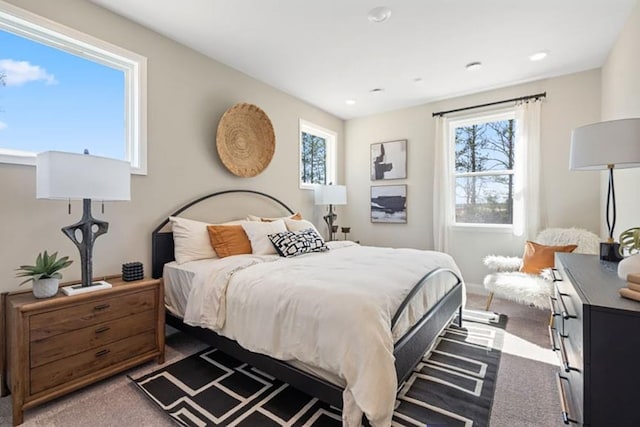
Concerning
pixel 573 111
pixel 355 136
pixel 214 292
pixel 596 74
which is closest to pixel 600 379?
pixel 214 292

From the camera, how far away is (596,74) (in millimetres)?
3354

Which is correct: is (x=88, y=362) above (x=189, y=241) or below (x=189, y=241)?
below

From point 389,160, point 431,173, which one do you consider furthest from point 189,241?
point 431,173

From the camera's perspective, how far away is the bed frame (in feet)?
5.24

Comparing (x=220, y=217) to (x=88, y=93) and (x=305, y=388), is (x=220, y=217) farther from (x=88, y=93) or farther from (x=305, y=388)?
(x=305, y=388)

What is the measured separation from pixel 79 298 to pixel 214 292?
0.79 m

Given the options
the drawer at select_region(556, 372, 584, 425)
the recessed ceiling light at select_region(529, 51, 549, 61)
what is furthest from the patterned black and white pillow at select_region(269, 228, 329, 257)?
the recessed ceiling light at select_region(529, 51, 549, 61)

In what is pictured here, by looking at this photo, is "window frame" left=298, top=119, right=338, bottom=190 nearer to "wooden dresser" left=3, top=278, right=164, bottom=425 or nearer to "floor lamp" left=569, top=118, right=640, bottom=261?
"wooden dresser" left=3, top=278, right=164, bottom=425

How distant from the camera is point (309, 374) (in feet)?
5.29

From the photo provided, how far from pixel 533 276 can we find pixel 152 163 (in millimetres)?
3947

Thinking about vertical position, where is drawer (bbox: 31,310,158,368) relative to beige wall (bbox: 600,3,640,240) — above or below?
below

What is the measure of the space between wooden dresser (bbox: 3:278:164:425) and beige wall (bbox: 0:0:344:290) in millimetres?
351

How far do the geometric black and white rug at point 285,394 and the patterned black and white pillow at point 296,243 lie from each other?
1.02 metres

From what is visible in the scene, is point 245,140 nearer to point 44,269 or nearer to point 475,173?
point 44,269
